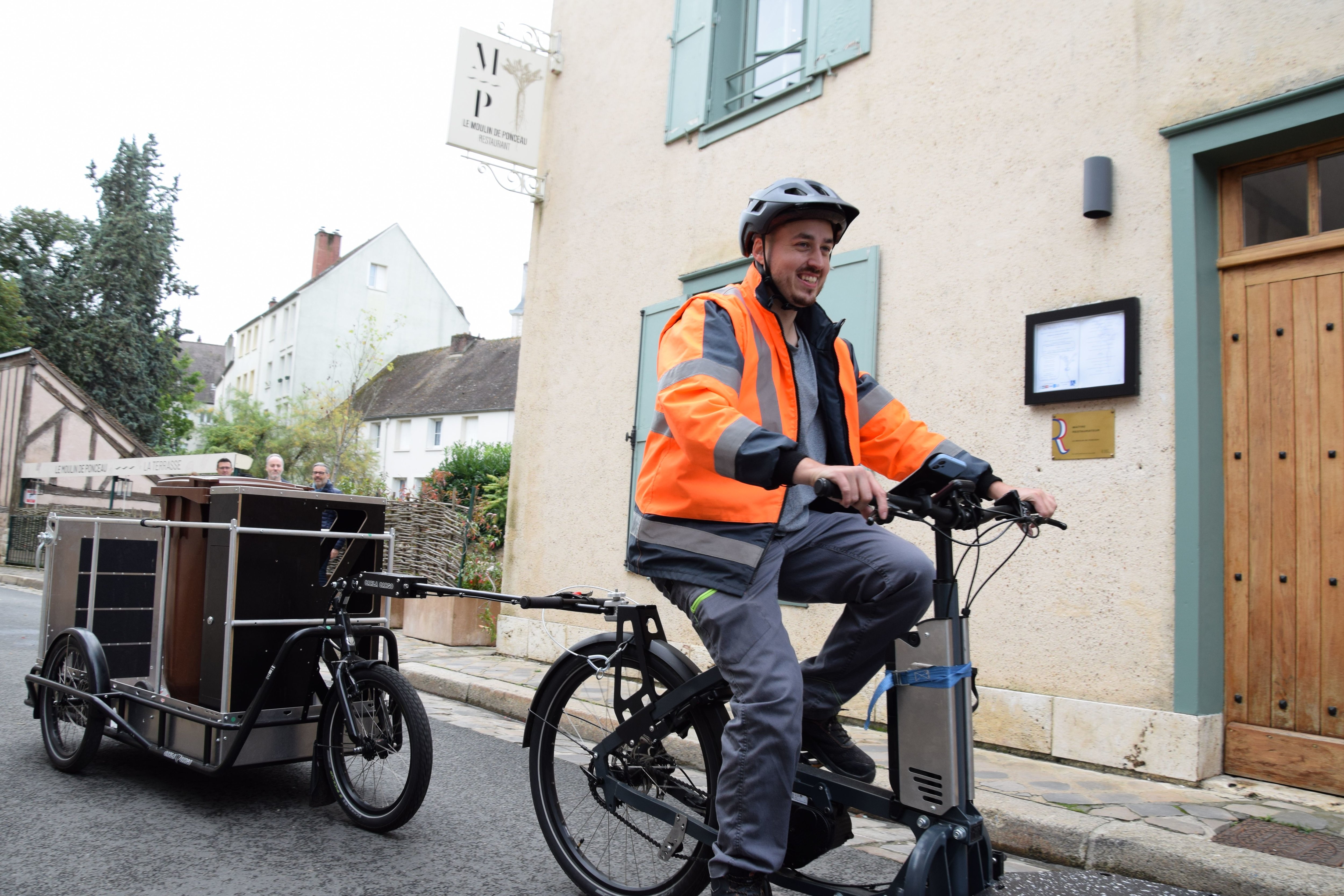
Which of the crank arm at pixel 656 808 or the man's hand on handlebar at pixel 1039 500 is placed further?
the crank arm at pixel 656 808

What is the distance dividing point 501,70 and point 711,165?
283 centimetres

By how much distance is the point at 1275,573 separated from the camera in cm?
462

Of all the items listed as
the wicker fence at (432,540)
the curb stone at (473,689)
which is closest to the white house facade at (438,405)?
the wicker fence at (432,540)

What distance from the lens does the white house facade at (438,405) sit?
4188 centimetres

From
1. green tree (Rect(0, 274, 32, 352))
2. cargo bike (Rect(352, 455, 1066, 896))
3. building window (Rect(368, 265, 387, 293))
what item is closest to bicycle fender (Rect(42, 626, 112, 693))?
cargo bike (Rect(352, 455, 1066, 896))

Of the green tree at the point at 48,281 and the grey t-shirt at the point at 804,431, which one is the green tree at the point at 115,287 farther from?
the grey t-shirt at the point at 804,431

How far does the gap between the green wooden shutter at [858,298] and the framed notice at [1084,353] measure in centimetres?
110

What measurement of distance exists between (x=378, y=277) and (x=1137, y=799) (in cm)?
5101

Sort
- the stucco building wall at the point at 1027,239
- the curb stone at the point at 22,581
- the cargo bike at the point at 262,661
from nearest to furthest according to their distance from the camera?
the cargo bike at the point at 262,661
the stucco building wall at the point at 1027,239
the curb stone at the point at 22,581

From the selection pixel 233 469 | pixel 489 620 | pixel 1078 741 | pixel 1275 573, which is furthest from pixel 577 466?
pixel 1275 573

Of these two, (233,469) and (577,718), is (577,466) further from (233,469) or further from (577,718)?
(577,718)

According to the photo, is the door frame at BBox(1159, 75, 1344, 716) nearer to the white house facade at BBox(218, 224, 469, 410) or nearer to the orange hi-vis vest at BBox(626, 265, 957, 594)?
the orange hi-vis vest at BBox(626, 265, 957, 594)

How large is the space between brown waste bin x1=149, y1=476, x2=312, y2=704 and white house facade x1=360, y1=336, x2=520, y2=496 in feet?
116

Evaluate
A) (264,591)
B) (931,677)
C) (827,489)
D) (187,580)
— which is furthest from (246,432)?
(827,489)
